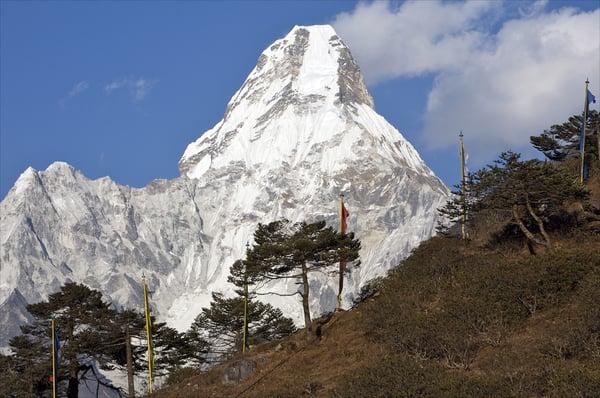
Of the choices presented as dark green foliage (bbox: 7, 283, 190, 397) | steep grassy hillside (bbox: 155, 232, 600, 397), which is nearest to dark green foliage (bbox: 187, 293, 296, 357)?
dark green foliage (bbox: 7, 283, 190, 397)

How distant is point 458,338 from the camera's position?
32.6 meters

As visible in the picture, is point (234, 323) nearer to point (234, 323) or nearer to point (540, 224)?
point (234, 323)

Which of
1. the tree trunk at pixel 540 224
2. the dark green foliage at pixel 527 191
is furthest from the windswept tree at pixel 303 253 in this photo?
the tree trunk at pixel 540 224

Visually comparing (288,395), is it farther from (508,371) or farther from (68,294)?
(68,294)

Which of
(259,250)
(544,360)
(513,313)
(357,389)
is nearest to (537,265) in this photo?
(513,313)

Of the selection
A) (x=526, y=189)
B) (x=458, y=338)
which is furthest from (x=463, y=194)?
(x=458, y=338)

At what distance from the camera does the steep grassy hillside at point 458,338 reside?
27.5 meters

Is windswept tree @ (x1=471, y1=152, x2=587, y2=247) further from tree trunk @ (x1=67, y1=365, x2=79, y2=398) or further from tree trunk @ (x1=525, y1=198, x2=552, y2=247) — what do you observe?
tree trunk @ (x1=67, y1=365, x2=79, y2=398)

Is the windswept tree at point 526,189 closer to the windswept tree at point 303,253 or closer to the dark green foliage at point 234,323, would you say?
the windswept tree at point 303,253

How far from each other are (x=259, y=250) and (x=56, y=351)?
12973 mm

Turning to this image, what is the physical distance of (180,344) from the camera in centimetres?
6544

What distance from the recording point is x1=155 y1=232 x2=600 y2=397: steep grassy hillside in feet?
90.3

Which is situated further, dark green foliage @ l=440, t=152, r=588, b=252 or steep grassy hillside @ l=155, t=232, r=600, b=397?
dark green foliage @ l=440, t=152, r=588, b=252

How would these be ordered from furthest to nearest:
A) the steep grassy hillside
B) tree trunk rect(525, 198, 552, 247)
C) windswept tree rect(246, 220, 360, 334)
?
windswept tree rect(246, 220, 360, 334) < tree trunk rect(525, 198, 552, 247) < the steep grassy hillside
